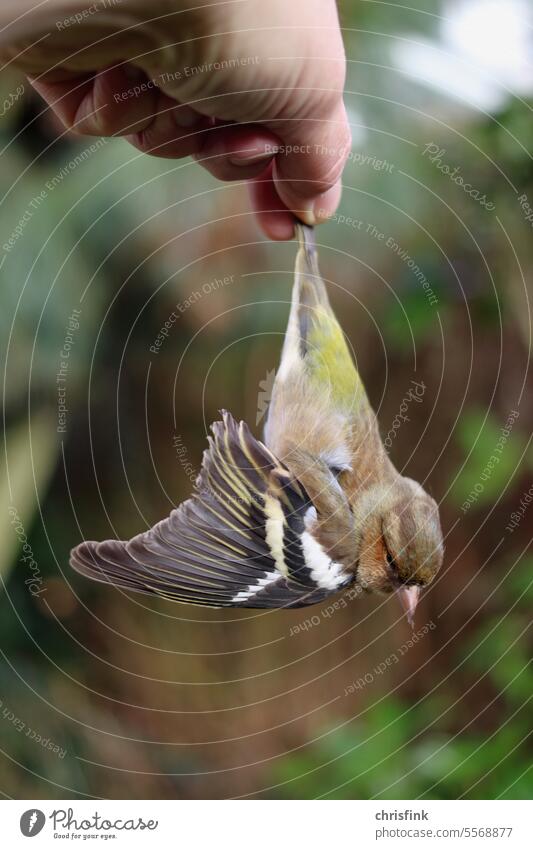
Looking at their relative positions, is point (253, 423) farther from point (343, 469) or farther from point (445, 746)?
point (445, 746)

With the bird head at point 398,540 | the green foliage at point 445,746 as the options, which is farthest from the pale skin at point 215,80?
the green foliage at point 445,746

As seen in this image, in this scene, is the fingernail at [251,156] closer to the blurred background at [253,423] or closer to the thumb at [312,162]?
the thumb at [312,162]

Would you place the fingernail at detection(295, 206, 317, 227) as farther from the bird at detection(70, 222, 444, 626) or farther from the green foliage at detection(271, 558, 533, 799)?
the green foliage at detection(271, 558, 533, 799)

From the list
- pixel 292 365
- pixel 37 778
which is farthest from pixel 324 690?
pixel 292 365

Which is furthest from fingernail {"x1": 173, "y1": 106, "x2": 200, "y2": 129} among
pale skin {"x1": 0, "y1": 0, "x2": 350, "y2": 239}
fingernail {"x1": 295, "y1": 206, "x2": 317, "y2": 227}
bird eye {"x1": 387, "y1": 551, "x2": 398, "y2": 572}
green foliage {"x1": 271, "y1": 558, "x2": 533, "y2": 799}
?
green foliage {"x1": 271, "y1": 558, "x2": 533, "y2": 799}

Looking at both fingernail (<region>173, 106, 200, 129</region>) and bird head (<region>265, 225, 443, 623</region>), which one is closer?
bird head (<region>265, 225, 443, 623</region>)
